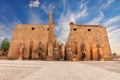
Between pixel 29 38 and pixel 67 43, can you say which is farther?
pixel 29 38

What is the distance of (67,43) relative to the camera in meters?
44.8

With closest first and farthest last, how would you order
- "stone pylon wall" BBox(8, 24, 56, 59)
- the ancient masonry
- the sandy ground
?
the sandy ground
the ancient masonry
"stone pylon wall" BBox(8, 24, 56, 59)

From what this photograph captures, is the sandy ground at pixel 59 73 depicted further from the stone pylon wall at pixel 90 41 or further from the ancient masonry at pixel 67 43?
the stone pylon wall at pixel 90 41

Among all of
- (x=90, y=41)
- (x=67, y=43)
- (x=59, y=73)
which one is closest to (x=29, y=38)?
(x=67, y=43)

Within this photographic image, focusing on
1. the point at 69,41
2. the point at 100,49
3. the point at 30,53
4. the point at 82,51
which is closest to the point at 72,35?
the point at 69,41

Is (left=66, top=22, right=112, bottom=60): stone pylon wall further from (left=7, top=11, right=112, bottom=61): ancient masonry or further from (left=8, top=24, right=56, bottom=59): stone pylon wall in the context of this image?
(left=8, top=24, right=56, bottom=59): stone pylon wall

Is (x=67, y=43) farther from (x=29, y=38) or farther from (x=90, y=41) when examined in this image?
(x=29, y=38)

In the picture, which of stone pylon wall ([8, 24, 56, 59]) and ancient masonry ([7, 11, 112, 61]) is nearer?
ancient masonry ([7, 11, 112, 61])

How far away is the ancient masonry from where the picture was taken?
4344 centimetres

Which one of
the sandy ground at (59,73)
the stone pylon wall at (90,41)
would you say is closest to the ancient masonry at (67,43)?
the stone pylon wall at (90,41)

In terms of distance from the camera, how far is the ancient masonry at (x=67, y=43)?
43438 millimetres

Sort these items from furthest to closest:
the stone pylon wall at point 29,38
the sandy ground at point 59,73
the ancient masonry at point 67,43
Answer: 1. the stone pylon wall at point 29,38
2. the ancient masonry at point 67,43
3. the sandy ground at point 59,73

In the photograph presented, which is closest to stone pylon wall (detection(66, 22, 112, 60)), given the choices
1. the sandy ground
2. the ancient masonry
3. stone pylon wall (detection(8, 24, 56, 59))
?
the ancient masonry

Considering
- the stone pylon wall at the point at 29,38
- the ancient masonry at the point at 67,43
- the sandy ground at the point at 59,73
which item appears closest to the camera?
the sandy ground at the point at 59,73
